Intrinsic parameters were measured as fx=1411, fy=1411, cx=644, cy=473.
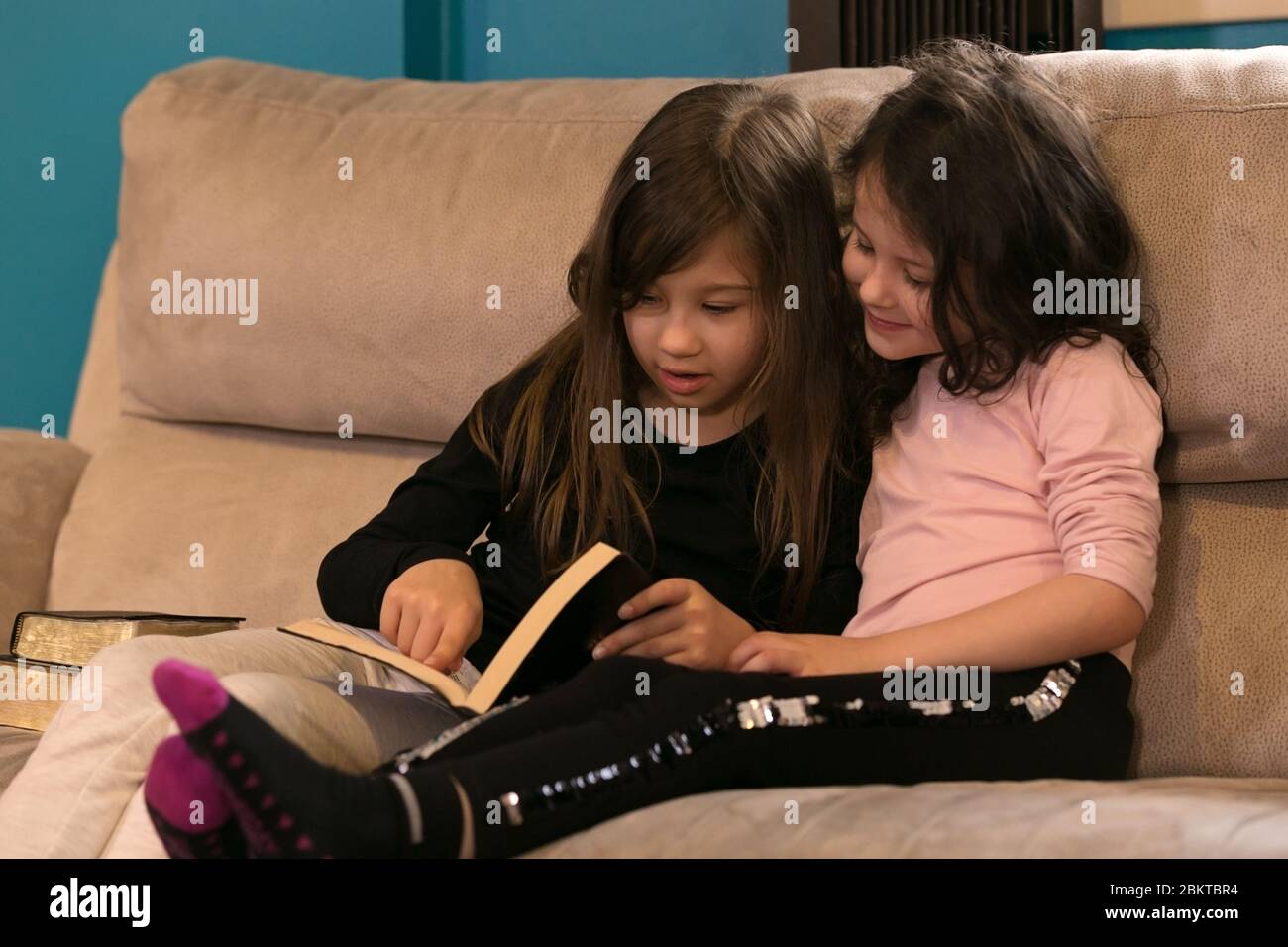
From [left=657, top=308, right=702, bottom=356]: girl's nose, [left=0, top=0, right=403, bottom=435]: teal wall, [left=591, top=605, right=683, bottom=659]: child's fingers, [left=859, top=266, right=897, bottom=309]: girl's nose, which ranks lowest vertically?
[left=591, top=605, right=683, bottom=659]: child's fingers

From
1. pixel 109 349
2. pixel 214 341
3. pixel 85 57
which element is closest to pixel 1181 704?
pixel 214 341

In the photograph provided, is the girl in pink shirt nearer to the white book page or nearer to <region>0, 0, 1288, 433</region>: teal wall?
the white book page

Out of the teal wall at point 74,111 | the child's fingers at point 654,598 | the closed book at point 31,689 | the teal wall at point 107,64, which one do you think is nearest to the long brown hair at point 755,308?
the child's fingers at point 654,598

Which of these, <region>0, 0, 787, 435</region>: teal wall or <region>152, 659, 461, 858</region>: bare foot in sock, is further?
<region>0, 0, 787, 435</region>: teal wall

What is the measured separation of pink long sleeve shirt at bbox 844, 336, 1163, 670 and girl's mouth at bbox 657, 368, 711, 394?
0.18m

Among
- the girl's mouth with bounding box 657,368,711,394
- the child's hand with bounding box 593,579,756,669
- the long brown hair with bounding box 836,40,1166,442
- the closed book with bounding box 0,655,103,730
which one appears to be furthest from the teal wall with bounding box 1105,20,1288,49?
the closed book with bounding box 0,655,103,730

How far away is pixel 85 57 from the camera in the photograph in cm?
235

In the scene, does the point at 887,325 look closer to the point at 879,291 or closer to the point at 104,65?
the point at 879,291

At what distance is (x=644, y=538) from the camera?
4.32 ft

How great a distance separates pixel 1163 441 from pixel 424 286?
764mm

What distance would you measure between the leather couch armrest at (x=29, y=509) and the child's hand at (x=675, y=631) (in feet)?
2.79

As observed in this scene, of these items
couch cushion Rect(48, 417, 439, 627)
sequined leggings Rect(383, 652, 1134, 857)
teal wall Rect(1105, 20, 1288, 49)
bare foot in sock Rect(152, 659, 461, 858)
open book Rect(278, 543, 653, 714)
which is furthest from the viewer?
teal wall Rect(1105, 20, 1288, 49)

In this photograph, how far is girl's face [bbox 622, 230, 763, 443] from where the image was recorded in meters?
1.22
